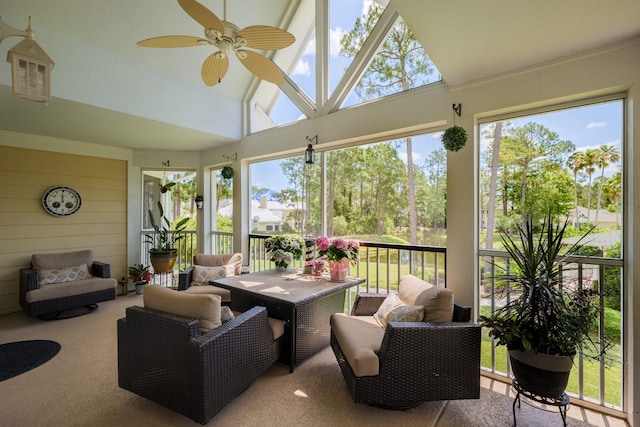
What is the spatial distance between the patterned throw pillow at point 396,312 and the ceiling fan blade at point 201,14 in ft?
8.10

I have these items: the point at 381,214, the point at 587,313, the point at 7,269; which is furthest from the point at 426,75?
the point at 7,269

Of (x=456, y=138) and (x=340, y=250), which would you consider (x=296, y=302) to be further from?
(x=456, y=138)

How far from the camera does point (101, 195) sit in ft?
16.9

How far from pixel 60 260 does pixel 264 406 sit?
4.23m

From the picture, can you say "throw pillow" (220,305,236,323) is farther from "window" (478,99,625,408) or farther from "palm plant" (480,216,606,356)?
"window" (478,99,625,408)

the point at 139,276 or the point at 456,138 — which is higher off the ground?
the point at 456,138

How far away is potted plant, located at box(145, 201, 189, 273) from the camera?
5.13 metres

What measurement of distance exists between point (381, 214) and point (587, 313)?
6.72ft

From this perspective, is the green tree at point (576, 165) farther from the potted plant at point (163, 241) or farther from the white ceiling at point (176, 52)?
the potted plant at point (163, 241)

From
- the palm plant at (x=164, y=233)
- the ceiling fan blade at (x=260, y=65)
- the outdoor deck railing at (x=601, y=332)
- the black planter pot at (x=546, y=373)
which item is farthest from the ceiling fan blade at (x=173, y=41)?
the palm plant at (x=164, y=233)

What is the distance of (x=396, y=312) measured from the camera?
2.37 m

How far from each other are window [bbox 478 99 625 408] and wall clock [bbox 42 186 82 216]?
6017mm

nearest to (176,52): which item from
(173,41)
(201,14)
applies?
(173,41)

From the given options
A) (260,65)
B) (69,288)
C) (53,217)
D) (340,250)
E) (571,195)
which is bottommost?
(69,288)
